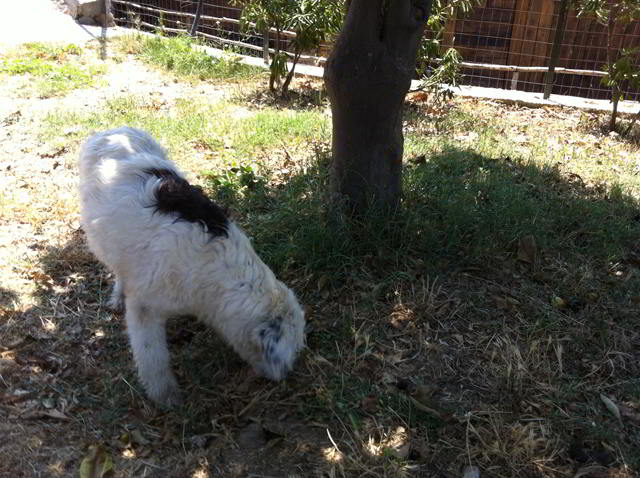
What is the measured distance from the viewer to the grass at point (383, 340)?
10.0ft

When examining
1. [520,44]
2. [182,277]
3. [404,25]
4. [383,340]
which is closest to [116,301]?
[182,277]

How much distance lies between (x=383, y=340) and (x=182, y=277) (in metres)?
1.41

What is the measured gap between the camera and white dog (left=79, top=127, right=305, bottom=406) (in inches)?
123

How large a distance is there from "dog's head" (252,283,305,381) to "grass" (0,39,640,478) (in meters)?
0.18

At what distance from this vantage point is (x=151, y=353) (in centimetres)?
332

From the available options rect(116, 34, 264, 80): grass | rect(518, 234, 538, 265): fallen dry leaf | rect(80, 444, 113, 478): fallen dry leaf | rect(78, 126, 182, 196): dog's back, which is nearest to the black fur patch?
rect(78, 126, 182, 196): dog's back

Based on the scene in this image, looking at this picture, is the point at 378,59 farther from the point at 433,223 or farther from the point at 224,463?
the point at 224,463

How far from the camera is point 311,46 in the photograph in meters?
8.55

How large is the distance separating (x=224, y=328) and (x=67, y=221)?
275 cm

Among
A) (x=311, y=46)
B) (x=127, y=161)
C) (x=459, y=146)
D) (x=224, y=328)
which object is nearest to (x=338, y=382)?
(x=224, y=328)

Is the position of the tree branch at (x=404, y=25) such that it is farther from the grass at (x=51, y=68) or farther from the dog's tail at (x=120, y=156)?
the grass at (x=51, y=68)

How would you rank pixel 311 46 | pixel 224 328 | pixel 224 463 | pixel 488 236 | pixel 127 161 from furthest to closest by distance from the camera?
pixel 311 46
pixel 488 236
pixel 127 161
pixel 224 328
pixel 224 463

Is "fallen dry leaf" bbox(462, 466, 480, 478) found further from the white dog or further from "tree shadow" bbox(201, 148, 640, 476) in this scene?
the white dog

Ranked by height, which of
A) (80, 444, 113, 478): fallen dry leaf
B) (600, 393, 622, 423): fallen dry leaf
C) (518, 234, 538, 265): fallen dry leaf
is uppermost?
(518, 234, 538, 265): fallen dry leaf
